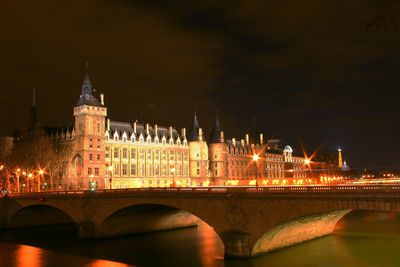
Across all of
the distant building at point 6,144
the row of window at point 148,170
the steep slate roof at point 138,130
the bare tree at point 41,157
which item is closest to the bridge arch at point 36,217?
the bare tree at point 41,157

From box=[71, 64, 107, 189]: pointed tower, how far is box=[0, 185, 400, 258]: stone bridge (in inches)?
1397

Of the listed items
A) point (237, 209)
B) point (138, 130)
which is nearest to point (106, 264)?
point (237, 209)

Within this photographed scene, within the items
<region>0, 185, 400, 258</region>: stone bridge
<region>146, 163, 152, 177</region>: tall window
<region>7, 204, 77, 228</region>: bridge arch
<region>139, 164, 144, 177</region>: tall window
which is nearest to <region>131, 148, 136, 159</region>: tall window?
<region>139, 164, 144, 177</region>: tall window

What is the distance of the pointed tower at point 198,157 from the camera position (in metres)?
144

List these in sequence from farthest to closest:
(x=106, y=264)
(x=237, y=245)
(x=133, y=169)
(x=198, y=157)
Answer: (x=198, y=157) → (x=133, y=169) → (x=106, y=264) → (x=237, y=245)

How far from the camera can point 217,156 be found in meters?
152

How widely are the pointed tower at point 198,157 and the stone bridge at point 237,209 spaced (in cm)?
6595

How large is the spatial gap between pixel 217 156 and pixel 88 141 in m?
47.8

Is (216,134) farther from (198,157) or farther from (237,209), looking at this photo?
(237,209)

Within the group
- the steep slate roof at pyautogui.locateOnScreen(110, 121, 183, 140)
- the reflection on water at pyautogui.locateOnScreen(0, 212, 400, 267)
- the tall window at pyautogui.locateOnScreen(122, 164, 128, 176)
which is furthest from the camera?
the steep slate roof at pyautogui.locateOnScreen(110, 121, 183, 140)

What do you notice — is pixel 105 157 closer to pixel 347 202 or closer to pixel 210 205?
pixel 210 205

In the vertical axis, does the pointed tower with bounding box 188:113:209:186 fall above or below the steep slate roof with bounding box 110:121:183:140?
below

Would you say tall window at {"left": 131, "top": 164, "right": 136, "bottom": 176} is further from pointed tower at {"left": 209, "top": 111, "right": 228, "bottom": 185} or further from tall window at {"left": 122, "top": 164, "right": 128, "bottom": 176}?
pointed tower at {"left": 209, "top": 111, "right": 228, "bottom": 185}

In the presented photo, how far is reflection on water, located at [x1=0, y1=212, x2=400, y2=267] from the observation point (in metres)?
47.7
